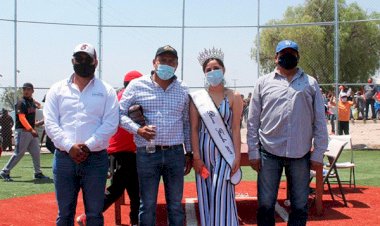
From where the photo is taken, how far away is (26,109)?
11156 mm

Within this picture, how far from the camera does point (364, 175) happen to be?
12.2 meters

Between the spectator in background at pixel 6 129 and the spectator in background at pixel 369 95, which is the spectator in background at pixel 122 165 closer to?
the spectator in background at pixel 6 129

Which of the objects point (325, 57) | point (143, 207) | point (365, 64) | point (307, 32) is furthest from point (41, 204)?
point (365, 64)

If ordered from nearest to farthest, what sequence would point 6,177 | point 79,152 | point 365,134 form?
1. point 79,152
2. point 6,177
3. point 365,134

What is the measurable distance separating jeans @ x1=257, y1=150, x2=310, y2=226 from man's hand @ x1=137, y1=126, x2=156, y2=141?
112 centimetres

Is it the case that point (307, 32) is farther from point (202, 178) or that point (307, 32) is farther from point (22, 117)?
point (202, 178)

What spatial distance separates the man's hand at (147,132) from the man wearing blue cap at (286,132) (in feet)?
3.25

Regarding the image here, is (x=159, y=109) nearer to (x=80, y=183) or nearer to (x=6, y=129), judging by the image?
→ (x=80, y=183)

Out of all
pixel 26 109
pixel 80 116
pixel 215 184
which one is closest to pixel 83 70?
pixel 80 116

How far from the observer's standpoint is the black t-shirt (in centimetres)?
1105

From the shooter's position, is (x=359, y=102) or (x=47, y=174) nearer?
(x=47, y=174)

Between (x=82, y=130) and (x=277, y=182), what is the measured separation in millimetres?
1905

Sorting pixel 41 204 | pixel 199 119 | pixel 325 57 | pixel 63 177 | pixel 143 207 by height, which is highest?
pixel 325 57

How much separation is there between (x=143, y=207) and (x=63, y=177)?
0.82 meters
